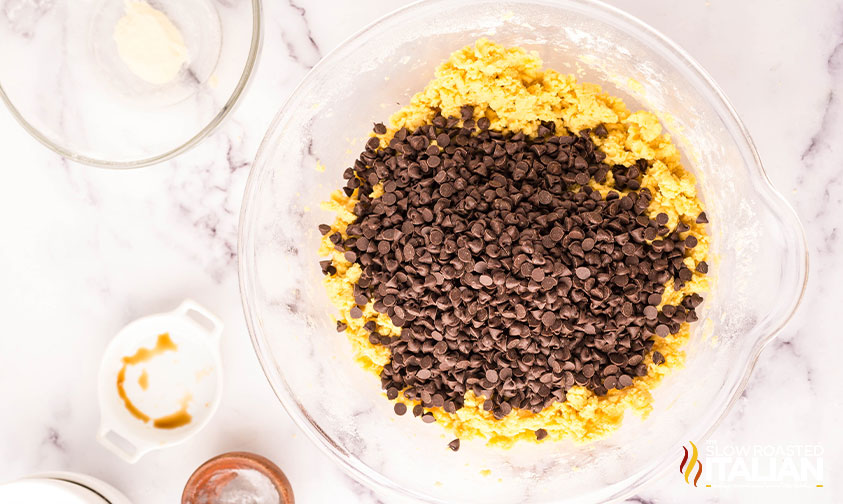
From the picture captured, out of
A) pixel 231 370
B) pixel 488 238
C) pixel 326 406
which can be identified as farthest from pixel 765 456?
pixel 231 370

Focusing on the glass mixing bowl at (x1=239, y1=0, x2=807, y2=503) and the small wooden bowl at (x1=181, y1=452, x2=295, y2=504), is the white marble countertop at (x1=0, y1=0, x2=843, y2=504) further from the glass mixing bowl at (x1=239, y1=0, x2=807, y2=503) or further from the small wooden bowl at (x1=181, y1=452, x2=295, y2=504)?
the glass mixing bowl at (x1=239, y1=0, x2=807, y2=503)

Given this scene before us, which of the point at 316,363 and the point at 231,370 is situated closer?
the point at 316,363

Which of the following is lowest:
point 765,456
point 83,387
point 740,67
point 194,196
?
point 765,456

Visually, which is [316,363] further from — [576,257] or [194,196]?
[576,257]

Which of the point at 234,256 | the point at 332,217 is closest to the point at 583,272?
the point at 332,217

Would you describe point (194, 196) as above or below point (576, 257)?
above

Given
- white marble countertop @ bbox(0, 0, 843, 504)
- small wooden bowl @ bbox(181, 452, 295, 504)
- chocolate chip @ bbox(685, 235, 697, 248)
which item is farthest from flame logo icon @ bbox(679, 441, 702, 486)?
small wooden bowl @ bbox(181, 452, 295, 504)

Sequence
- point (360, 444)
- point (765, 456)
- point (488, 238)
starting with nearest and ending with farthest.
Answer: point (488, 238)
point (360, 444)
point (765, 456)
